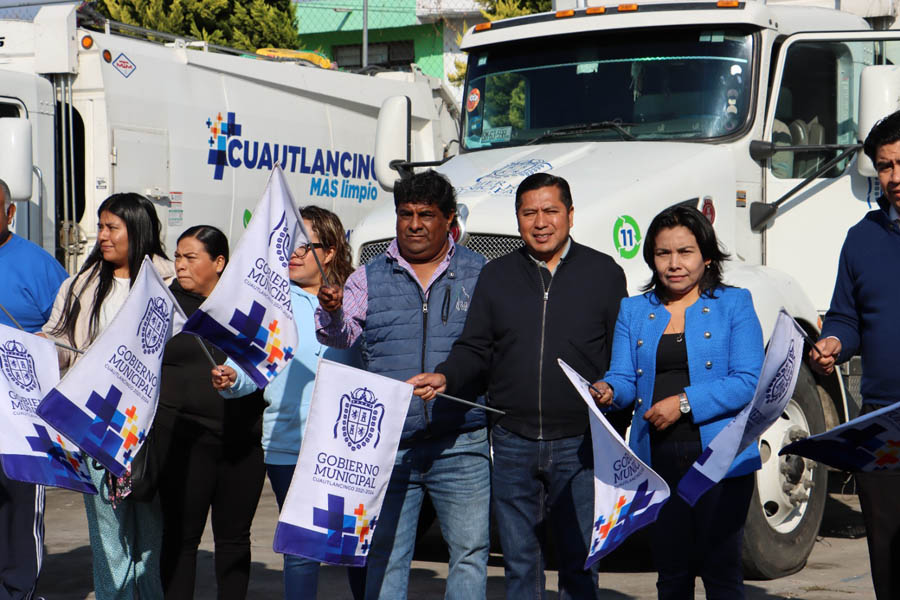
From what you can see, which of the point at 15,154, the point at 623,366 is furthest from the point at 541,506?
the point at 15,154

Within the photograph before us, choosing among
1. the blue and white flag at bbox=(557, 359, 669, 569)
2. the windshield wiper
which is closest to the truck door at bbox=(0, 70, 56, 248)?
the windshield wiper

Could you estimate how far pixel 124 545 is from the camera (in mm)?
5523

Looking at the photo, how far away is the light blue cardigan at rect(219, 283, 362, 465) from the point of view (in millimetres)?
5395

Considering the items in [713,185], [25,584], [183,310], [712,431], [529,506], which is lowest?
[25,584]

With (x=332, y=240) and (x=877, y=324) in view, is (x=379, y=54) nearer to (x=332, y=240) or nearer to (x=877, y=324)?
(x=332, y=240)

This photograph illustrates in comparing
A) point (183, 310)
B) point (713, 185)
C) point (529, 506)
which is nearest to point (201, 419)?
point (183, 310)

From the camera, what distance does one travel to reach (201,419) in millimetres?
5539

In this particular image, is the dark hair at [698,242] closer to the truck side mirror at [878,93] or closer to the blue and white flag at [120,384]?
the blue and white flag at [120,384]

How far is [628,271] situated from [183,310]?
247 cm

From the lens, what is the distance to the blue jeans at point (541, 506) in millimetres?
4867

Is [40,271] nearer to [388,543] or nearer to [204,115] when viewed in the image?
[388,543]

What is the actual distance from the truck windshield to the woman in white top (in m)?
2.98

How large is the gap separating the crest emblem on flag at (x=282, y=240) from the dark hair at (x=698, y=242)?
1.39 metres

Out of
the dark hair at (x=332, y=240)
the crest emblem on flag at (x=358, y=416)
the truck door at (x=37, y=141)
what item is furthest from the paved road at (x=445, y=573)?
the truck door at (x=37, y=141)
